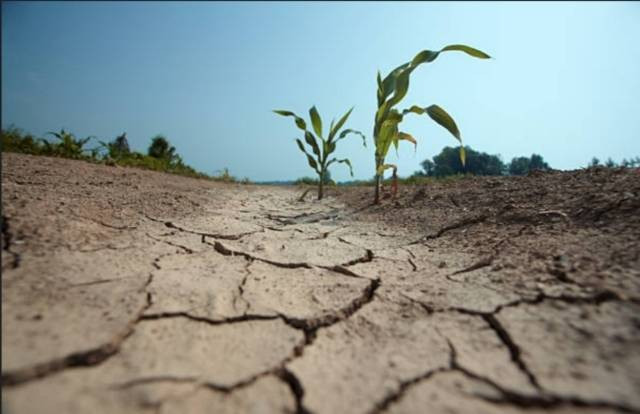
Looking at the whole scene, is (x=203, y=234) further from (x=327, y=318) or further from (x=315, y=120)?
(x=315, y=120)

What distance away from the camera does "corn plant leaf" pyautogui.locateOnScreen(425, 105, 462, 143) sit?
2.08 metres

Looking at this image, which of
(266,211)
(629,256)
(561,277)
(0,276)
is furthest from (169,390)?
(266,211)

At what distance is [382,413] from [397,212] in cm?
193

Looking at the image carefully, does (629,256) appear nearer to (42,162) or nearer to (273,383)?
(273,383)

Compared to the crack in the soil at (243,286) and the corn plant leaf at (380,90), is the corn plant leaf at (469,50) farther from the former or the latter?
the crack in the soil at (243,286)

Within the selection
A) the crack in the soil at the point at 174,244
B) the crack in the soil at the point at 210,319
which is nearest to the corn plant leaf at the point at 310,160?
the crack in the soil at the point at 174,244

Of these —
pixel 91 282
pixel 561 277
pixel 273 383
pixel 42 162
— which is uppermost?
pixel 42 162

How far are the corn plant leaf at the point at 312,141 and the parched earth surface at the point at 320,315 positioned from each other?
6.27ft

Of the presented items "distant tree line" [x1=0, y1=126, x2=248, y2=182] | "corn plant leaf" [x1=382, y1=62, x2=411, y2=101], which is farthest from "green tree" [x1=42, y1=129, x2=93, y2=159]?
"corn plant leaf" [x1=382, y1=62, x2=411, y2=101]

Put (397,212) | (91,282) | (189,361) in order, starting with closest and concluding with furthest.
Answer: (189,361) → (91,282) → (397,212)

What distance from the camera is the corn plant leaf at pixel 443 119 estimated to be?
81.9 inches

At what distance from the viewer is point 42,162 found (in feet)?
9.30

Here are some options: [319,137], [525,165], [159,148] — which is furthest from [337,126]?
[159,148]

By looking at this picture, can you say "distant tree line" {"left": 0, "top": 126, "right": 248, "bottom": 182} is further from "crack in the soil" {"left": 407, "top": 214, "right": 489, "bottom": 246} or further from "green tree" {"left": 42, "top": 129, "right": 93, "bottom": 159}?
"crack in the soil" {"left": 407, "top": 214, "right": 489, "bottom": 246}
